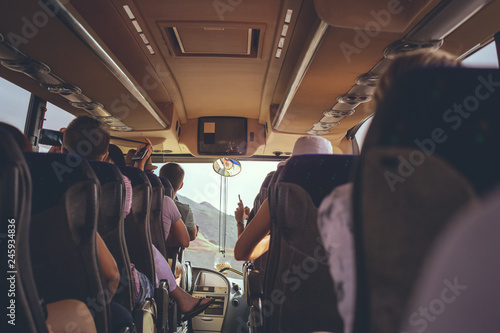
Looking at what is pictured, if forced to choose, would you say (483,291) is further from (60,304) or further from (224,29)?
(224,29)

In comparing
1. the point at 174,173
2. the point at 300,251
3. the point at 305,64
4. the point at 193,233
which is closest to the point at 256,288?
the point at 300,251

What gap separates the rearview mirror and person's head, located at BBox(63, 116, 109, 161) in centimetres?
432

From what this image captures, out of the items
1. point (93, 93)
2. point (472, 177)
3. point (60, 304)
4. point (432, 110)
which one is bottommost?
point (60, 304)

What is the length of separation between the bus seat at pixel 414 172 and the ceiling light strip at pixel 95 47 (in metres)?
2.60

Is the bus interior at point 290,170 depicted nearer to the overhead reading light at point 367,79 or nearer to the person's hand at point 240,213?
the overhead reading light at point 367,79

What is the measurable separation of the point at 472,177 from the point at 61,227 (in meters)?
1.15

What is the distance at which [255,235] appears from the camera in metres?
1.56

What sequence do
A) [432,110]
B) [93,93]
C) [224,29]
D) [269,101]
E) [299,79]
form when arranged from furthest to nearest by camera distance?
[269,101] < [93,93] < [299,79] < [224,29] < [432,110]

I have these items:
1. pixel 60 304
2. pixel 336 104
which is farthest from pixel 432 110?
pixel 336 104

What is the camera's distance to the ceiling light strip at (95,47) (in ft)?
7.26

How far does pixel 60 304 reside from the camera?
3.48 ft

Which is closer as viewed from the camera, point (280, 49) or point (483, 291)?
point (483, 291)

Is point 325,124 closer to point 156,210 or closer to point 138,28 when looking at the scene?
point 138,28

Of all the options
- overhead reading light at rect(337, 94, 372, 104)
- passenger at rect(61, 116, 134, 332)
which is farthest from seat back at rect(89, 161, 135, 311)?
overhead reading light at rect(337, 94, 372, 104)
